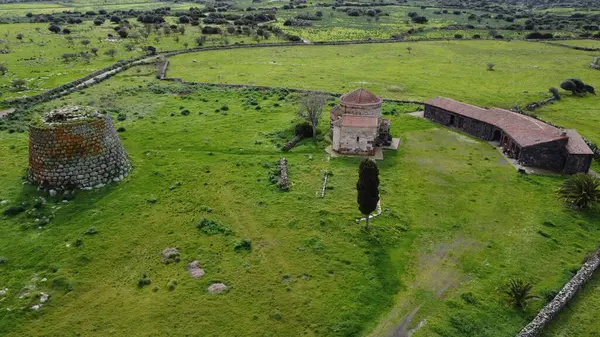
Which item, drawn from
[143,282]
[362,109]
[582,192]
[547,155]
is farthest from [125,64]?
[582,192]

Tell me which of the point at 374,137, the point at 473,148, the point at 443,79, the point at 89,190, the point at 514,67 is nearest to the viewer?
the point at 89,190

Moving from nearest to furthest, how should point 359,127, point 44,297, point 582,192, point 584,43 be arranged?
point 44,297 → point 582,192 → point 359,127 → point 584,43

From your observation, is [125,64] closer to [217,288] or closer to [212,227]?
[212,227]

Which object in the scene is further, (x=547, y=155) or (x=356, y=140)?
(x=356, y=140)

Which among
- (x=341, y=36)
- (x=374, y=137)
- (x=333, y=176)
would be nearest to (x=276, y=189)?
(x=333, y=176)

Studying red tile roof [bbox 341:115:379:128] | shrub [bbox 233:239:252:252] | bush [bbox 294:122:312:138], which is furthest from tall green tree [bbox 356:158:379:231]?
bush [bbox 294:122:312:138]

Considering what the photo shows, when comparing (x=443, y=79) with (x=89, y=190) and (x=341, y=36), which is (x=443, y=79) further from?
(x=89, y=190)

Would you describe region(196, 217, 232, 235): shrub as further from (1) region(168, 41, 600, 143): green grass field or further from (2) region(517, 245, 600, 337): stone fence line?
(1) region(168, 41, 600, 143): green grass field
